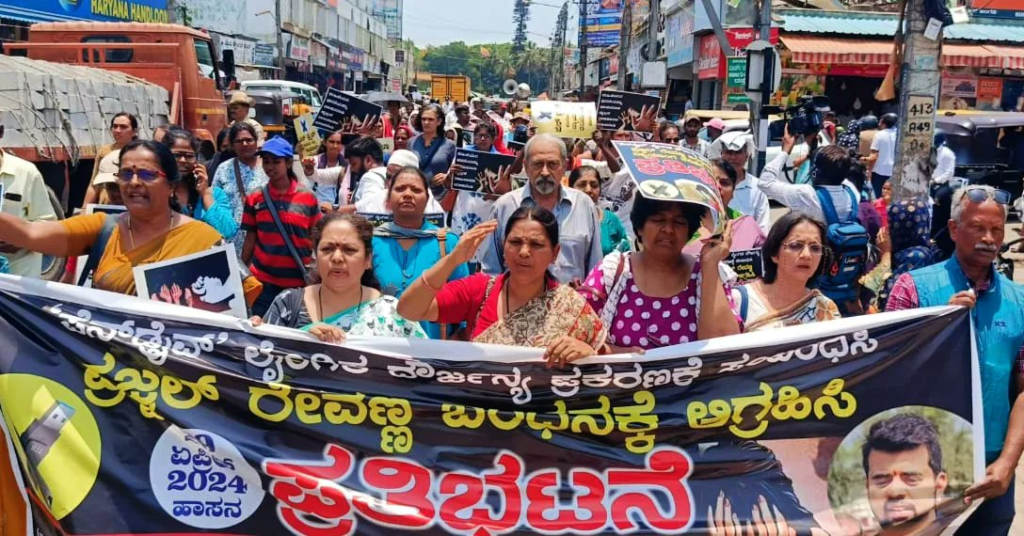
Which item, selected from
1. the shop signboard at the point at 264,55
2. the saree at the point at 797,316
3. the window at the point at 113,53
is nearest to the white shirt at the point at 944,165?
the saree at the point at 797,316

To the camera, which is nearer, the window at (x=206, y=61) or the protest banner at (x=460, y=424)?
the protest banner at (x=460, y=424)

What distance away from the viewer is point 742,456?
141 inches

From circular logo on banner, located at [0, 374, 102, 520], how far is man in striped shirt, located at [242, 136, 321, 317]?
82.6 inches

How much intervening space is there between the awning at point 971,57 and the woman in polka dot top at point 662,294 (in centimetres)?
2347

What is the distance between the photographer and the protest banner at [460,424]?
3457 millimetres

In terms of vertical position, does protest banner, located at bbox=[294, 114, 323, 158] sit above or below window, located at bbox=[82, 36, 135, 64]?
below

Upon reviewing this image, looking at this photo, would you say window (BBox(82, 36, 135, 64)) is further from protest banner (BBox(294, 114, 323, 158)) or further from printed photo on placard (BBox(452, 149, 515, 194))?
printed photo on placard (BBox(452, 149, 515, 194))

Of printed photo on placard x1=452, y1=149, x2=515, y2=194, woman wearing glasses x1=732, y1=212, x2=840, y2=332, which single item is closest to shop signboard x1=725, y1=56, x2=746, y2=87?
printed photo on placard x1=452, y1=149, x2=515, y2=194

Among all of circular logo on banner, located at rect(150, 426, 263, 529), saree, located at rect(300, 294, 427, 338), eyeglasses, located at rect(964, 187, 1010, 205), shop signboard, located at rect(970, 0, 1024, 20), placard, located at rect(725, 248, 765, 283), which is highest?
shop signboard, located at rect(970, 0, 1024, 20)

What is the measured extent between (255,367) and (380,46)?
94586 mm

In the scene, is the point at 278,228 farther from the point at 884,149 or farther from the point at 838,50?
the point at 838,50

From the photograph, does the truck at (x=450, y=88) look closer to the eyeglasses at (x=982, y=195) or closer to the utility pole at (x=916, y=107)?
the utility pole at (x=916, y=107)

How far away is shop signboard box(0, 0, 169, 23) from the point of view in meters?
23.3

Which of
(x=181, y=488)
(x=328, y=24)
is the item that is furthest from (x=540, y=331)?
(x=328, y=24)
